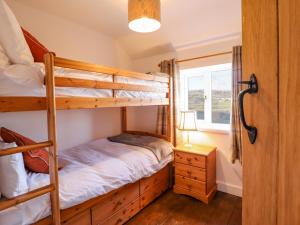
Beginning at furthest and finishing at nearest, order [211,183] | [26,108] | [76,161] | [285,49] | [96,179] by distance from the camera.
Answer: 1. [211,183]
2. [76,161]
3. [96,179]
4. [26,108]
5. [285,49]

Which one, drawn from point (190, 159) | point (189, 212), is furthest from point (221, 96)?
point (189, 212)

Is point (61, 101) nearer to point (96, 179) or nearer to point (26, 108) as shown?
point (26, 108)

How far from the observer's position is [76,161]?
6.00 ft

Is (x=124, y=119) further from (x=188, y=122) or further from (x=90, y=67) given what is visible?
(x=90, y=67)

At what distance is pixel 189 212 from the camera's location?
2080 mm

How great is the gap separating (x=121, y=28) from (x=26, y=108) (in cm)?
205

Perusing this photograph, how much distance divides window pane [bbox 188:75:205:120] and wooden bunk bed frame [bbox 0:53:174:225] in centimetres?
66

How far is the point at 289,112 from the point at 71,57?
2643 millimetres

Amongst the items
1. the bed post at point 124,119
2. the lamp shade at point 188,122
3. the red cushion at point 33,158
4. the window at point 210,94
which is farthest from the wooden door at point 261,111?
the bed post at point 124,119

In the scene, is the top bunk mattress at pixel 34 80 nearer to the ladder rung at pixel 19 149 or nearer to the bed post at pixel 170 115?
the ladder rung at pixel 19 149

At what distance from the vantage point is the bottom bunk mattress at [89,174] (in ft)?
3.81

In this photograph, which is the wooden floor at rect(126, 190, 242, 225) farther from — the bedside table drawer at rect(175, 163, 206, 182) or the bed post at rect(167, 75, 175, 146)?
the bed post at rect(167, 75, 175, 146)

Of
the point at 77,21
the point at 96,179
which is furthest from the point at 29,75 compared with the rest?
the point at 77,21

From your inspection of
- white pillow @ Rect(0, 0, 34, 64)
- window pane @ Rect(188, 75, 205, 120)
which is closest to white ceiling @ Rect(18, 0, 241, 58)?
window pane @ Rect(188, 75, 205, 120)
